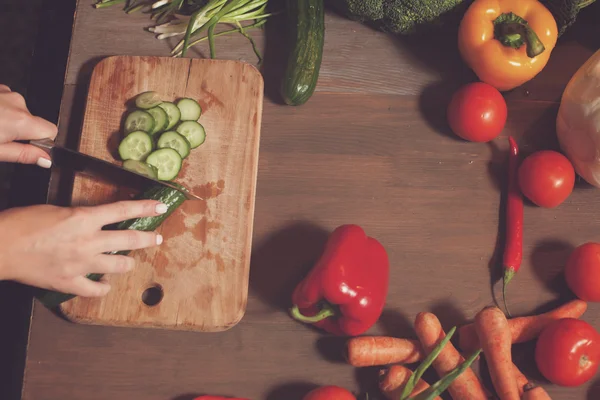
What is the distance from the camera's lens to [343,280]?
152 centimetres

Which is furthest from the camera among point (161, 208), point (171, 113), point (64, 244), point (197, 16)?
point (197, 16)

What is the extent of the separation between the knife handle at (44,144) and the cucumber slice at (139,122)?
0.21 meters

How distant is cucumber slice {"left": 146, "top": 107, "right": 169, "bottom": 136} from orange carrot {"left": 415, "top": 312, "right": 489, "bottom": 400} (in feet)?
2.93

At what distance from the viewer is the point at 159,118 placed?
1724 millimetres

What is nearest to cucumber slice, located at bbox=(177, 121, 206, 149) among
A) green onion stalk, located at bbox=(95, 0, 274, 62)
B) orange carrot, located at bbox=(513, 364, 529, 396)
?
green onion stalk, located at bbox=(95, 0, 274, 62)

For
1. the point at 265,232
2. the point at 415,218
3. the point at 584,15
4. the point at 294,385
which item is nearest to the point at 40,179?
the point at 265,232

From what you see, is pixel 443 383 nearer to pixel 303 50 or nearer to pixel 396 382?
pixel 396 382

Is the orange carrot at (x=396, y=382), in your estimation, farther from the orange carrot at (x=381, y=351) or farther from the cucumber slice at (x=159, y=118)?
the cucumber slice at (x=159, y=118)

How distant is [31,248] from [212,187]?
51 cm

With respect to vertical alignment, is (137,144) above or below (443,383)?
above

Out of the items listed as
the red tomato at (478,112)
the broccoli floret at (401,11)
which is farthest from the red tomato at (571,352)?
the broccoli floret at (401,11)

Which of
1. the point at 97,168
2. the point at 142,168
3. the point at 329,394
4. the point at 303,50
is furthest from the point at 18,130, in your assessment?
the point at 329,394

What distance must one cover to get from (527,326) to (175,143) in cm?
109

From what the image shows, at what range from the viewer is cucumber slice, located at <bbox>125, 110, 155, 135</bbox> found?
171cm
